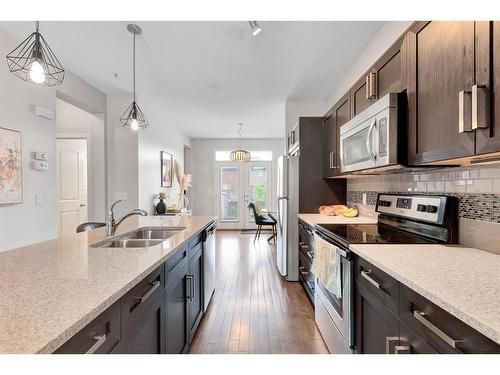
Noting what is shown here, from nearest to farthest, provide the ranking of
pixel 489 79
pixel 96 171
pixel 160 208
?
pixel 489 79 < pixel 96 171 < pixel 160 208

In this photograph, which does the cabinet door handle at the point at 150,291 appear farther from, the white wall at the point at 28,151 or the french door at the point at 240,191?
the french door at the point at 240,191

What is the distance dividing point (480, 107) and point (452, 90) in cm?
21

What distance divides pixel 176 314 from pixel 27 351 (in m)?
1.20

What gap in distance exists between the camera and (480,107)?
104cm

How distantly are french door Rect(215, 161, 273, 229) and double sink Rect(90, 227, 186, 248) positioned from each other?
574cm

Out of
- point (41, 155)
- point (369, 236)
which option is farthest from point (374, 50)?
point (41, 155)

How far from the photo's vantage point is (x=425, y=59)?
1.41 meters

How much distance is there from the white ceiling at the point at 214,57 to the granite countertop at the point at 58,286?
6.44 ft

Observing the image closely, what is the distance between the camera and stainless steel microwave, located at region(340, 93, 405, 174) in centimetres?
163

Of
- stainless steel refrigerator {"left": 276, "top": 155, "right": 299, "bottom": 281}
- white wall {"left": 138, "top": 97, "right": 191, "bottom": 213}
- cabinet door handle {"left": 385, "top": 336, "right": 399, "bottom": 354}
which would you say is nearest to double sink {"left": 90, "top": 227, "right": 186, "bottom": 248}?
cabinet door handle {"left": 385, "top": 336, "right": 399, "bottom": 354}

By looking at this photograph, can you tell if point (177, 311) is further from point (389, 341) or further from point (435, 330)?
point (435, 330)

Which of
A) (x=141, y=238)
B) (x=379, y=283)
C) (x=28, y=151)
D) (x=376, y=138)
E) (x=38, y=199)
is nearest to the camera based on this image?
(x=379, y=283)
